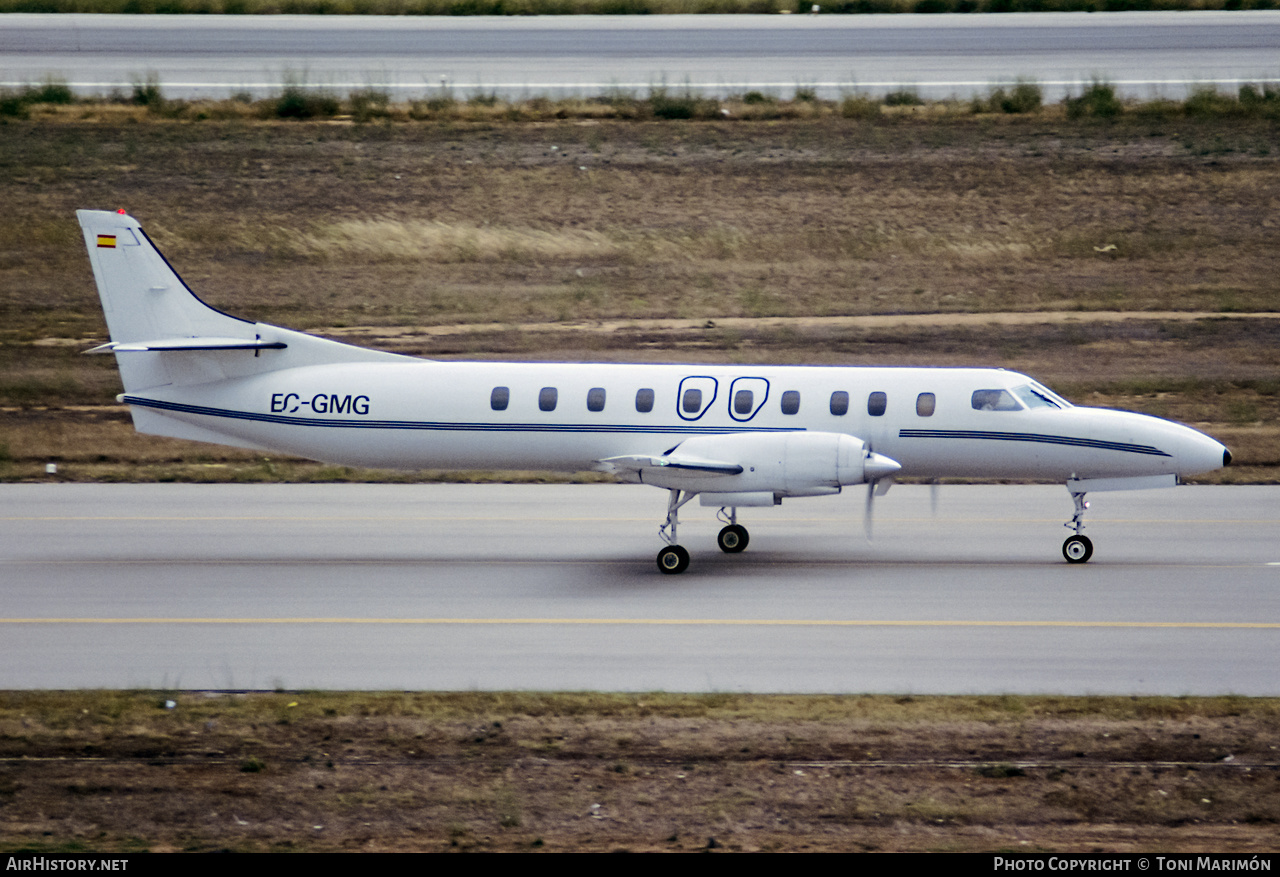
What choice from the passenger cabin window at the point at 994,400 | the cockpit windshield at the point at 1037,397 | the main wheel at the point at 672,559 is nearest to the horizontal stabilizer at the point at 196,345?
the main wheel at the point at 672,559

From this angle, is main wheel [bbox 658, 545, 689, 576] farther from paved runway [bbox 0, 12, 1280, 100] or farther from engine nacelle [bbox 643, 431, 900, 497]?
paved runway [bbox 0, 12, 1280, 100]

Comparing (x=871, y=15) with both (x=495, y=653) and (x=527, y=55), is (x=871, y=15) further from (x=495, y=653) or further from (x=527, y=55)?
(x=495, y=653)

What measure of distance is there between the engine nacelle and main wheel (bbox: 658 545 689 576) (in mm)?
867

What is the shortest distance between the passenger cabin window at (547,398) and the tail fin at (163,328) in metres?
2.85

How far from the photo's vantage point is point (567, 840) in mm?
10859

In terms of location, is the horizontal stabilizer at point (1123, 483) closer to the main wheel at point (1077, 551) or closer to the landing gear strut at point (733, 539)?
the main wheel at point (1077, 551)

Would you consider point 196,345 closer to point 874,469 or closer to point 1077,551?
point 874,469

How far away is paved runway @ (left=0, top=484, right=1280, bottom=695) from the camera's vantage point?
15.3 metres

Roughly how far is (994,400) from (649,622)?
6472 millimetres

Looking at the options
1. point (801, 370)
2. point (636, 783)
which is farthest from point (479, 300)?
point (636, 783)

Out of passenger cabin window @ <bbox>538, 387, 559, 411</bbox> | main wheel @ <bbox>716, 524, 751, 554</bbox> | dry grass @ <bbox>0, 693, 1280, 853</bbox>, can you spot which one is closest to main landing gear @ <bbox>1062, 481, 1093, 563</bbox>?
main wheel @ <bbox>716, 524, 751, 554</bbox>

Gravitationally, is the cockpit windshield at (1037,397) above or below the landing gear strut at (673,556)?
above

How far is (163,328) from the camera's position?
2116 centimetres

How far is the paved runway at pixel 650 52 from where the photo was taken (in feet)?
152
